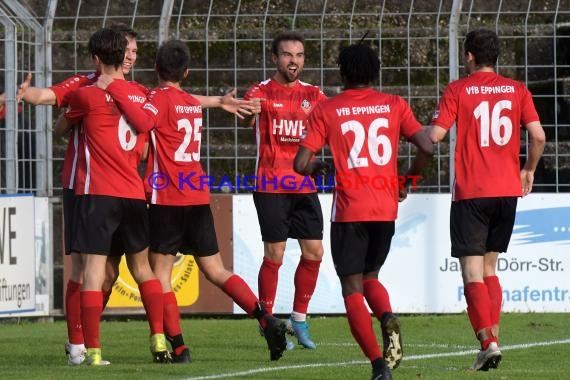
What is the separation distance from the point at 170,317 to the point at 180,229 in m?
0.59

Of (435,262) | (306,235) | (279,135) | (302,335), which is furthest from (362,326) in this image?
(435,262)

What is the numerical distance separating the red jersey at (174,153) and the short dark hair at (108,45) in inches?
17.4

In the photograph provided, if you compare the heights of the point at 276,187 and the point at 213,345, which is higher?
the point at 276,187

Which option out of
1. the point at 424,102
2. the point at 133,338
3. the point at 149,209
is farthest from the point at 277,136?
the point at 424,102

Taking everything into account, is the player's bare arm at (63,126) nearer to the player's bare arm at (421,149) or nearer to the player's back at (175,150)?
the player's back at (175,150)

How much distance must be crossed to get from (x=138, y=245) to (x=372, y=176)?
1.92 meters

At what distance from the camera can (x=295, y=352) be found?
10.4 m

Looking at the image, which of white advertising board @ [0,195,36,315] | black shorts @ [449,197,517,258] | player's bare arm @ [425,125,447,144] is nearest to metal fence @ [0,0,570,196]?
white advertising board @ [0,195,36,315]

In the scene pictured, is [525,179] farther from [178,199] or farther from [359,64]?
[178,199]

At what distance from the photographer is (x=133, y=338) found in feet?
38.8

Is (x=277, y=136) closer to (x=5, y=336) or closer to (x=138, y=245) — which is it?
(x=138, y=245)

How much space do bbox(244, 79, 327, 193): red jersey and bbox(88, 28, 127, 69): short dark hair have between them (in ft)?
5.65

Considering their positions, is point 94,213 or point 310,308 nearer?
point 94,213

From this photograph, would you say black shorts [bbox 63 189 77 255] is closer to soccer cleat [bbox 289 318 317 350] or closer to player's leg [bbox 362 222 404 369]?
soccer cleat [bbox 289 318 317 350]
